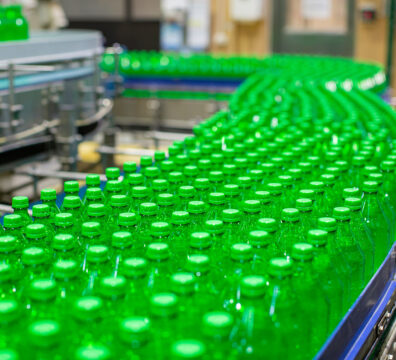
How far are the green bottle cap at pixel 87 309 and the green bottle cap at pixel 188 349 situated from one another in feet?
0.49

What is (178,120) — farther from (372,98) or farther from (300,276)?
(300,276)

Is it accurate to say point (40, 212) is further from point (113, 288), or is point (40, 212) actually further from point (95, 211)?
point (113, 288)

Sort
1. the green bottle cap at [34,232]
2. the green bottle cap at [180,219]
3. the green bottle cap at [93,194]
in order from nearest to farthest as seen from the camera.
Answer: the green bottle cap at [34,232], the green bottle cap at [180,219], the green bottle cap at [93,194]

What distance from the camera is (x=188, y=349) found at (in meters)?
0.93

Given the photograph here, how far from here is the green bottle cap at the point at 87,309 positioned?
40.1 inches

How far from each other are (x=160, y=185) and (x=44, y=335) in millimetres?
944

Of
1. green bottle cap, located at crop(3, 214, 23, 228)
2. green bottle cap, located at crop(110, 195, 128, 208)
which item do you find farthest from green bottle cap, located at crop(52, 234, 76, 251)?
green bottle cap, located at crop(110, 195, 128, 208)

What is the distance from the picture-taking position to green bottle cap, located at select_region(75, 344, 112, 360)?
3.00 feet

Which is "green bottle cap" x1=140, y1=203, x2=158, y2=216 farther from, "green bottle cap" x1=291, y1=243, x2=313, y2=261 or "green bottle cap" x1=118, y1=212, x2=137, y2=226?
"green bottle cap" x1=291, y1=243, x2=313, y2=261

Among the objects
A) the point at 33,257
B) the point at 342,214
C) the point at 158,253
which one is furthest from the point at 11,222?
the point at 342,214

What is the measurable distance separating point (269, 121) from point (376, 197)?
1.18 metres

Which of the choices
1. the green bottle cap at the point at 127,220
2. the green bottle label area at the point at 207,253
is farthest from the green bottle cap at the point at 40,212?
the green bottle cap at the point at 127,220

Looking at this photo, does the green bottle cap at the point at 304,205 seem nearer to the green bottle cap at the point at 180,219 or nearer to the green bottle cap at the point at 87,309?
the green bottle cap at the point at 180,219

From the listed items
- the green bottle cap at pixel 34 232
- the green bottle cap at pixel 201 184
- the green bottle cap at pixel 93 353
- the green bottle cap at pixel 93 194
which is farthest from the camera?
the green bottle cap at pixel 201 184
